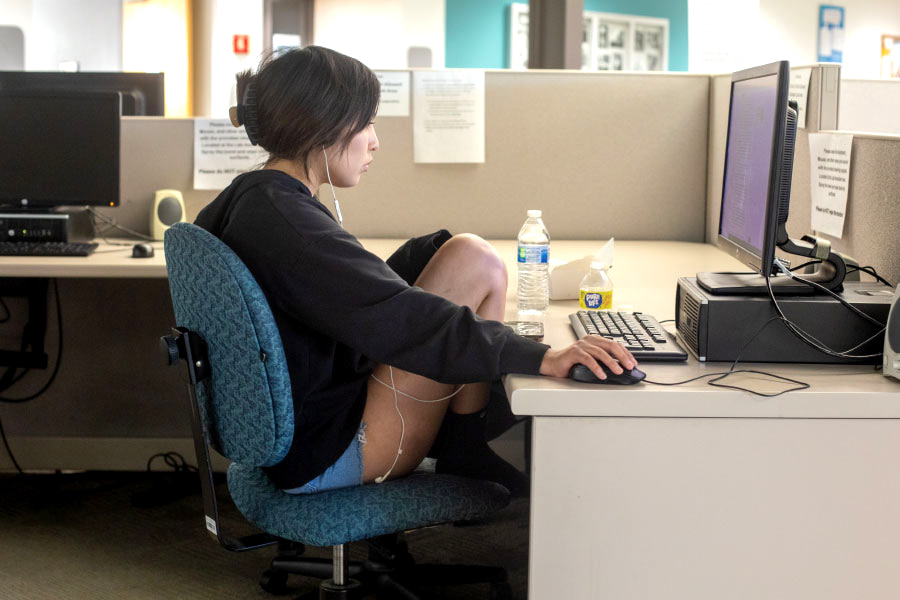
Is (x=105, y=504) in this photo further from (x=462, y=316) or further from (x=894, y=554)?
(x=894, y=554)

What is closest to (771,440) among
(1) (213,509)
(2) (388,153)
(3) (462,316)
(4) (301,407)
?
(3) (462,316)

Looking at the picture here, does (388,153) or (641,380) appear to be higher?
(388,153)

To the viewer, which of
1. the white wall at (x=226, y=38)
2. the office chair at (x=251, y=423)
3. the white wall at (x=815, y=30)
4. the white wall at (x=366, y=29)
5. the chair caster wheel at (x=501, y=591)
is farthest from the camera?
the white wall at (x=815, y=30)

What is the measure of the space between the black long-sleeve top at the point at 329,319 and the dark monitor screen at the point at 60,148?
93 cm

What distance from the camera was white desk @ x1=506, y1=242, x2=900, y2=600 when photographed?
0.99 m

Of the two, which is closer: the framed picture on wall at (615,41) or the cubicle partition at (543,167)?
the cubicle partition at (543,167)

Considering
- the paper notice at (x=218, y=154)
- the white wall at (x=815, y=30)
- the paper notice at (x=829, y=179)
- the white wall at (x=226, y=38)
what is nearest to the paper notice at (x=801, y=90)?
the paper notice at (x=829, y=179)

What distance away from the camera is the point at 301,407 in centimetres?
120

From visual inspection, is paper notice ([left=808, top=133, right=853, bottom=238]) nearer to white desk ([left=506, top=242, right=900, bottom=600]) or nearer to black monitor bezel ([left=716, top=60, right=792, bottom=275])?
black monitor bezel ([left=716, top=60, right=792, bottom=275])

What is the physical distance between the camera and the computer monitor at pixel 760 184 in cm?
106

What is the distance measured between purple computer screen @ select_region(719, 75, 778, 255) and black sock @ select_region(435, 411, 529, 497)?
449 mm

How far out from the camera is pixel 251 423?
1128 mm

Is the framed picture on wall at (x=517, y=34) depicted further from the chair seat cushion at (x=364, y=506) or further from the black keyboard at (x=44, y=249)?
the chair seat cushion at (x=364, y=506)

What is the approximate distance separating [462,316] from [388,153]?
3.92 ft
